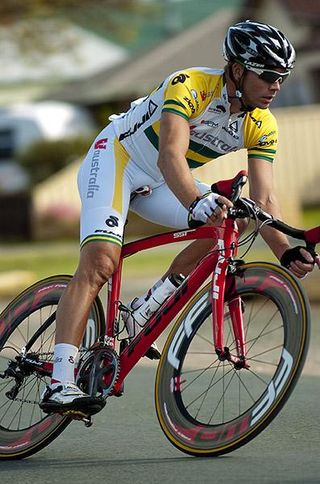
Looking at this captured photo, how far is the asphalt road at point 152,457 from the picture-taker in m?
5.90

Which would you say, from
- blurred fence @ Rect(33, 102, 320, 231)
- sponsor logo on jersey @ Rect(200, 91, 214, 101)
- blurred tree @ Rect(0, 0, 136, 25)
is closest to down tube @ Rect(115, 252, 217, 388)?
sponsor logo on jersey @ Rect(200, 91, 214, 101)

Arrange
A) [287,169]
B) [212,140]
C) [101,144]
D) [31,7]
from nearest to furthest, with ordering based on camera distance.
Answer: [212,140], [101,144], [31,7], [287,169]

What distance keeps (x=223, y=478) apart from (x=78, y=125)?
85.3ft

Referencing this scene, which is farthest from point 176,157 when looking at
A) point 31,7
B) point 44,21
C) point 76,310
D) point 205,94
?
point 44,21

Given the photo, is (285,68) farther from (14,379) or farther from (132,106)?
(14,379)

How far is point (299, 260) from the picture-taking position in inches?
243

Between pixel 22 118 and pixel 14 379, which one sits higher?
pixel 22 118

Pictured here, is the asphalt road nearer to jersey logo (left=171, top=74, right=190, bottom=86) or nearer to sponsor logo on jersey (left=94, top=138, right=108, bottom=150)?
sponsor logo on jersey (left=94, top=138, right=108, bottom=150)

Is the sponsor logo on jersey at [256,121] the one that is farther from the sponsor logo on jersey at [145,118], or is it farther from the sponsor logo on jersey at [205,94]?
the sponsor logo on jersey at [145,118]

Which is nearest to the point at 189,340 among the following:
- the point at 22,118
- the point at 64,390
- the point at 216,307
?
the point at 216,307

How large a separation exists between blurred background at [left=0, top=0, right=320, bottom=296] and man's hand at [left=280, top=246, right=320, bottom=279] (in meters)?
11.9

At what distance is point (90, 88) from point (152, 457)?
2889 cm

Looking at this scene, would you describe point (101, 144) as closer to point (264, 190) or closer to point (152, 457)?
point (264, 190)

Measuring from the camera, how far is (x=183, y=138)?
620cm
